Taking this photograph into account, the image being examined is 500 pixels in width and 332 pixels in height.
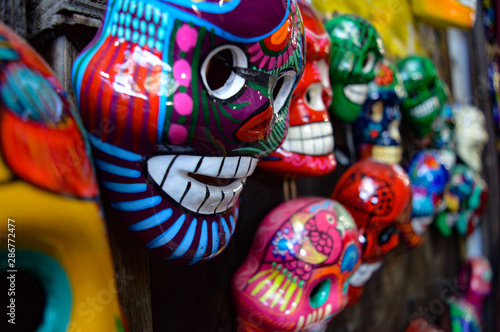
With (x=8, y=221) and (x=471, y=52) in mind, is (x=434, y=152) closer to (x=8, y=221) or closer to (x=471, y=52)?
(x=471, y=52)

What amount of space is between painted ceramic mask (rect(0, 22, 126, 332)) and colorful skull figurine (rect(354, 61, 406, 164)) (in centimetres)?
67

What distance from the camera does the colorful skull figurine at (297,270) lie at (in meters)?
0.55

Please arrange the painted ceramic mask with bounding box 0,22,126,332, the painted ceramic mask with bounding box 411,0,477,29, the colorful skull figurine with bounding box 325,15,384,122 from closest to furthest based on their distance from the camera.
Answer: the painted ceramic mask with bounding box 0,22,126,332, the colorful skull figurine with bounding box 325,15,384,122, the painted ceramic mask with bounding box 411,0,477,29

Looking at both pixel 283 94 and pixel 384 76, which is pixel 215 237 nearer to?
pixel 283 94

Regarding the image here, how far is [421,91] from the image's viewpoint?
3.33 ft

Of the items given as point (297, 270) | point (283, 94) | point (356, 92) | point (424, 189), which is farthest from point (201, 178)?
point (424, 189)

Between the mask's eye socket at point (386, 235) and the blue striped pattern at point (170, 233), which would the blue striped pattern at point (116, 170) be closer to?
the blue striped pattern at point (170, 233)

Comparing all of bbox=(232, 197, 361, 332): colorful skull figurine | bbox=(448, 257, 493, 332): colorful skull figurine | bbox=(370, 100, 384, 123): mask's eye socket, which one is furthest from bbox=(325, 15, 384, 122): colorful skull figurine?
bbox=(448, 257, 493, 332): colorful skull figurine

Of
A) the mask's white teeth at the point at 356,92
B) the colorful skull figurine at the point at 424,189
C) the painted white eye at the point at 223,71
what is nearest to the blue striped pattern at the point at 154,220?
the painted white eye at the point at 223,71

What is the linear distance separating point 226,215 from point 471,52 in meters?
1.68

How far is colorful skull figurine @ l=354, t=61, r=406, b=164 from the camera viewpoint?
32.9 inches

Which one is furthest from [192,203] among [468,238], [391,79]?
[468,238]

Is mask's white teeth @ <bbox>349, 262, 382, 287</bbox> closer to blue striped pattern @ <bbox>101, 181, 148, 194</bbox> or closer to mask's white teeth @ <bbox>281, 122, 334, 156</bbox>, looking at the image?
mask's white teeth @ <bbox>281, 122, 334, 156</bbox>

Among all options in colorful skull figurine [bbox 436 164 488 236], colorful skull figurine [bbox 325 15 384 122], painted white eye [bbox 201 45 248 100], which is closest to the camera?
painted white eye [bbox 201 45 248 100]
